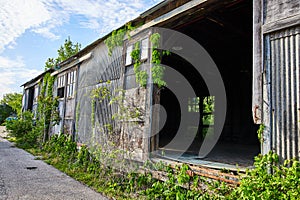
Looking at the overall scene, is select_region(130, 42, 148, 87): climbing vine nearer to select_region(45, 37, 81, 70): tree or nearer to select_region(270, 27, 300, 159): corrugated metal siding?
select_region(270, 27, 300, 159): corrugated metal siding

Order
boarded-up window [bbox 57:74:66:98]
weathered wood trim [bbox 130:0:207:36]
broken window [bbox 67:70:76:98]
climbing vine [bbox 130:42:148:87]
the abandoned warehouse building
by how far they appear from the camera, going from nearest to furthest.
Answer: the abandoned warehouse building, weathered wood trim [bbox 130:0:207:36], climbing vine [bbox 130:42:148:87], broken window [bbox 67:70:76:98], boarded-up window [bbox 57:74:66:98]

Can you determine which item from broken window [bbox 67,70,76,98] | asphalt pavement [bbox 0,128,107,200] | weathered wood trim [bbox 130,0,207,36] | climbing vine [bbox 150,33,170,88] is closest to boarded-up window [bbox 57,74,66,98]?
broken window [bbox 67,70,76,98]

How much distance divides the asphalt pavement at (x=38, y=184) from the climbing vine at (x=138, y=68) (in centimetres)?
246

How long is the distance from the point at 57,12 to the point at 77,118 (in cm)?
424

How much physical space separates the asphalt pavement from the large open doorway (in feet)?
6.79

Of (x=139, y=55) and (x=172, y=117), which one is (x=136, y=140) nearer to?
(x=139, y=55)

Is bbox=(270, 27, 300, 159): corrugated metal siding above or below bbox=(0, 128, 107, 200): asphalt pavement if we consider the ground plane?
above

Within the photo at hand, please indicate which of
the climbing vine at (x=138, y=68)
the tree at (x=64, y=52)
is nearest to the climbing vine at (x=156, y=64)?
the climbing vine at (x=138, y=68)

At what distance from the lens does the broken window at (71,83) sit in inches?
353

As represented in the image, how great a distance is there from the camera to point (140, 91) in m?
4.93

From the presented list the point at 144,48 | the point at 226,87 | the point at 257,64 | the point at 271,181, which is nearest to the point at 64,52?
the point at 226,87

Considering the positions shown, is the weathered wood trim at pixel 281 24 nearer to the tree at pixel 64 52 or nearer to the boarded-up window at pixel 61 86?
the boarded-up window at pixel 61 86

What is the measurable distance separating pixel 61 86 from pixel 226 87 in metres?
7.14

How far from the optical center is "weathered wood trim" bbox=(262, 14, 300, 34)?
2.58 m
